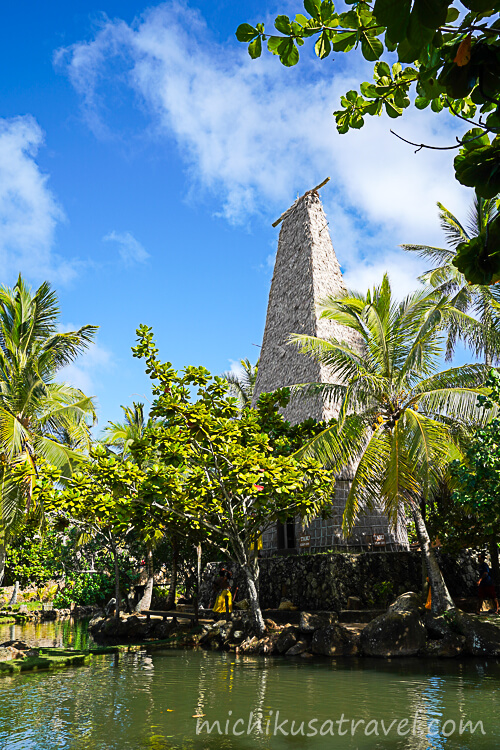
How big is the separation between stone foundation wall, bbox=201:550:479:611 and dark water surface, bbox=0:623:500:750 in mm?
3467

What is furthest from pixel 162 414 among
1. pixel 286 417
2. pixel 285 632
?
pixel 286 417

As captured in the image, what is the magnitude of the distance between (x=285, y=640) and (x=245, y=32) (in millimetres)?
12482

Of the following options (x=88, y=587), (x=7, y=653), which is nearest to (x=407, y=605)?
(x=7, y=653)

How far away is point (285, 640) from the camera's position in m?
12.1

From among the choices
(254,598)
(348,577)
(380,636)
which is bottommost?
(380,636)

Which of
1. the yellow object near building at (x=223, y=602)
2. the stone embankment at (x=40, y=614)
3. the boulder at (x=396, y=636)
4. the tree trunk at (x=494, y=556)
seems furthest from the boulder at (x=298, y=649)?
the stone embankment at (x=40, y=614)

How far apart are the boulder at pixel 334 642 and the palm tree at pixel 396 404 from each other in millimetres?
2059

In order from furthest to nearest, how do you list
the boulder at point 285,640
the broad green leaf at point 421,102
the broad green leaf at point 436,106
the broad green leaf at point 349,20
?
the boulder at point 285,640 < the broad green leaf at point 436,106 < the broad green leaf at point 421,102 < the broad green leaf at point 349,20

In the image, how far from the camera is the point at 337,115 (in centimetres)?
258

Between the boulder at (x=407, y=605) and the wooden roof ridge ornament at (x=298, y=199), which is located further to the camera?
the wooden roof ridge ornament at (x=298, y=199)

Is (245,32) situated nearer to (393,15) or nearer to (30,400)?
(393,15)

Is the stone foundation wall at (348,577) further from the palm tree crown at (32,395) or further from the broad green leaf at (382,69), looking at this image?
the broad green leaf at (382,69)

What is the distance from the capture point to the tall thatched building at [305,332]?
1623 cm

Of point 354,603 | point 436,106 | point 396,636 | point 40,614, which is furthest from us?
point 40,614
